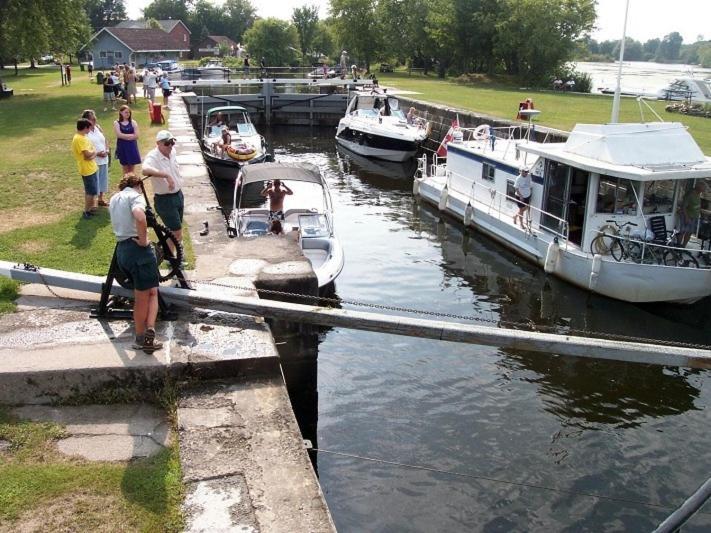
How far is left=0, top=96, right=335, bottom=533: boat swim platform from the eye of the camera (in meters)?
4.50

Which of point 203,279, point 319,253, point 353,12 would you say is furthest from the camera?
point 353,12

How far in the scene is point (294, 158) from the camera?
104 feet

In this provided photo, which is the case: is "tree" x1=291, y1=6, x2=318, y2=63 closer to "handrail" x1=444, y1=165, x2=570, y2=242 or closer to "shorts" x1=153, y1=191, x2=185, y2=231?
"handrail" x1=444, y1=165, x2=570, y2=242

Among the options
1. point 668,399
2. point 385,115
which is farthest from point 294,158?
point 668,399

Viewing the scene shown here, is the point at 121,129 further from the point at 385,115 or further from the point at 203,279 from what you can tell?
the point at 385,115

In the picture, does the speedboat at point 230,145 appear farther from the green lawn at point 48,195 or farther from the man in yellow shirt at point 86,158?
the man in yellow shirt at point 86,158

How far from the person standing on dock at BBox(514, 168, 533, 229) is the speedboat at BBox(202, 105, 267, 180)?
9.71 metres

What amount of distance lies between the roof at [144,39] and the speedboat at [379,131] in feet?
192

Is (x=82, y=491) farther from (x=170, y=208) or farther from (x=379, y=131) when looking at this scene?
(x=379, y=131)

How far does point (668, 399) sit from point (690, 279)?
142 inches

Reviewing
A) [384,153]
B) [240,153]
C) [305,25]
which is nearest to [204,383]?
[240,153]

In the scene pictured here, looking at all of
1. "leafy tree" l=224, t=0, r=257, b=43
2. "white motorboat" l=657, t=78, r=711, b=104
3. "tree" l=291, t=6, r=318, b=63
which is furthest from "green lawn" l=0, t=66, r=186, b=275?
"leafy tree" l=224, t=0, r=257, b=43

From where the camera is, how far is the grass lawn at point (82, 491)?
426cm

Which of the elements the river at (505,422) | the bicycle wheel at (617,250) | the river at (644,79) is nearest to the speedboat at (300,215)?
the river at (505,422)
